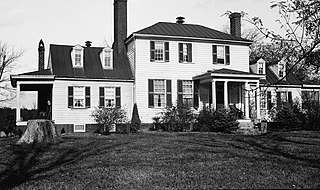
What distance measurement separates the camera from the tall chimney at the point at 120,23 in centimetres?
2667

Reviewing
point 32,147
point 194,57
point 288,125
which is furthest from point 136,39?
point 32,147

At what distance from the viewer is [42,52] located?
93.5ft

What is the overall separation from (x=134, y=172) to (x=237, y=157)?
2.98 metres

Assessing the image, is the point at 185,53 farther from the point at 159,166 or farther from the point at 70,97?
the point at 159,166

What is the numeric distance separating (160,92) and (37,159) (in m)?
14.9

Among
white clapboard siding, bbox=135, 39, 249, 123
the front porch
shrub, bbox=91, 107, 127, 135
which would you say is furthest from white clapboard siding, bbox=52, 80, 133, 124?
the front porch

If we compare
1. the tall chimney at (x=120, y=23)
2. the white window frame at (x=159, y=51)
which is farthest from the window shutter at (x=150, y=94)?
the tall chimney at (x=120, y=23)

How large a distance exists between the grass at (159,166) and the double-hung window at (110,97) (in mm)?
11316

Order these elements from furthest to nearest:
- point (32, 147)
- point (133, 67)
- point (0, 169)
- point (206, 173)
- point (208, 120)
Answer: point (133, 67) < point (208, 120) < point (32, 147) < point (0, 169) < point (206, 173)

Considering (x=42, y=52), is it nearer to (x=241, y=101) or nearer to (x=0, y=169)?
(x=241, y=101)

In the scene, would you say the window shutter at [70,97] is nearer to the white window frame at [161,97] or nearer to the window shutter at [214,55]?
the white window frame at [161,97]

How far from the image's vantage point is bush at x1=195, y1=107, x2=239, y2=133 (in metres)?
22.8

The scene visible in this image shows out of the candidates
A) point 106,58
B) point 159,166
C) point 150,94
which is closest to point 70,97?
point 106,58

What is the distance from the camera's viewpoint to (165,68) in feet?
83.9
